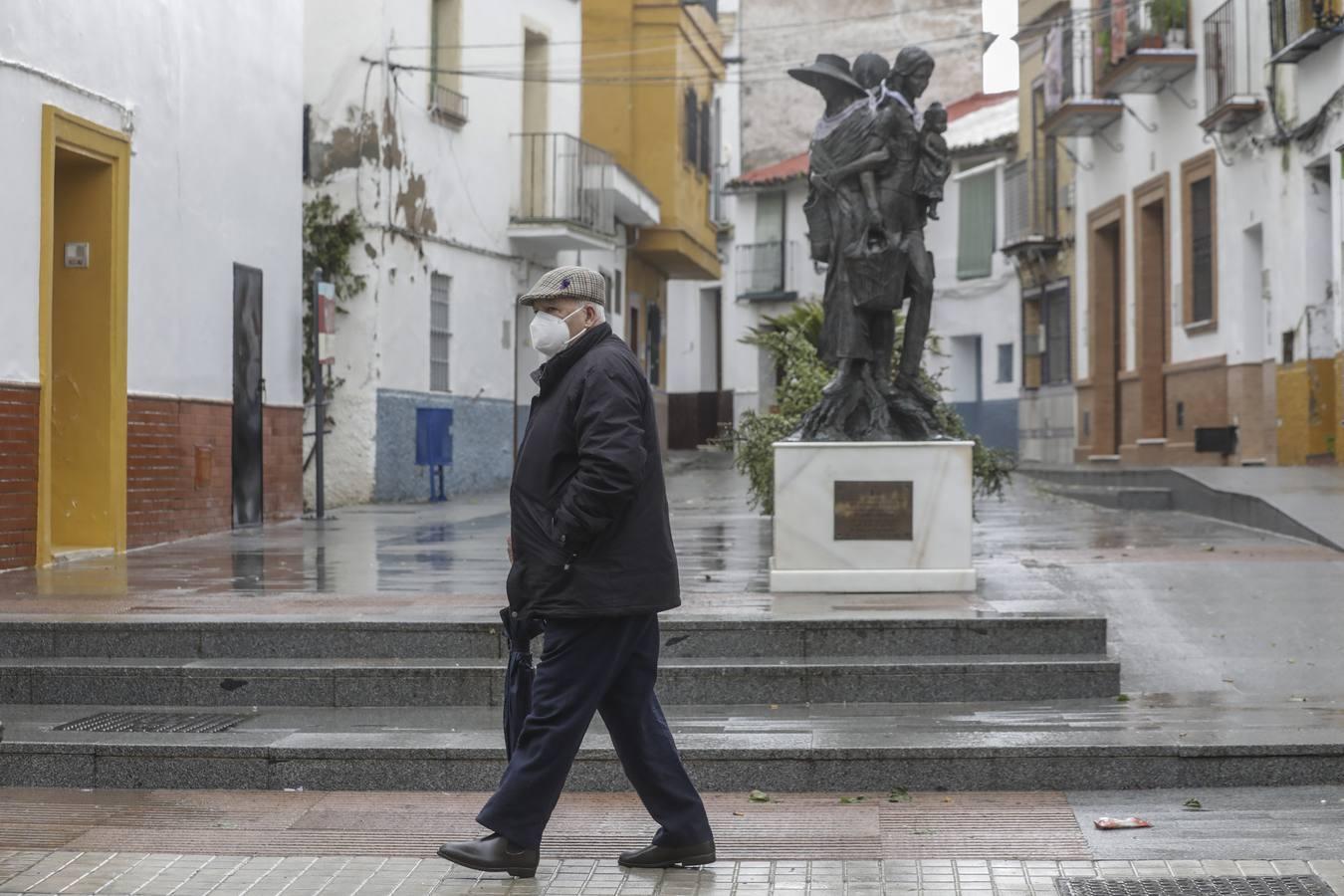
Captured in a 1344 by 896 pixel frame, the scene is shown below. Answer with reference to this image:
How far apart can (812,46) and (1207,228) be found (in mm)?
21991

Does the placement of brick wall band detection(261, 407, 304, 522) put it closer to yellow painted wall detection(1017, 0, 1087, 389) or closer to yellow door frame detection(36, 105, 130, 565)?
yellow door frame detection(36, 105, 130, 565)

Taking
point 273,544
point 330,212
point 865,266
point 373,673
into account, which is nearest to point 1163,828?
point 373,673

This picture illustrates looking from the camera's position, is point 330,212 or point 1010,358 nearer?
point 330,212

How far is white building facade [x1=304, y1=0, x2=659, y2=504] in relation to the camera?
19.6 meters

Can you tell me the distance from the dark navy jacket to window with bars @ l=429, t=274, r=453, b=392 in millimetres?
15876

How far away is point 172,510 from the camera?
45.7ft

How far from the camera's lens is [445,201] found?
21.3m

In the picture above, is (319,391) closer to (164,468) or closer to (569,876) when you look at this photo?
(164,468)

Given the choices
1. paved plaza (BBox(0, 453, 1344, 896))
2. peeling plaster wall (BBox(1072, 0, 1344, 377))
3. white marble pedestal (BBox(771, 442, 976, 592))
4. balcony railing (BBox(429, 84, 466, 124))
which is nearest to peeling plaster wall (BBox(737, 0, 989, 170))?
peeling plaster wall (BBox(1072, 0, 1344, 377))

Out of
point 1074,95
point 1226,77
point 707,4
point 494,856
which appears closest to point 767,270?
point 707,4

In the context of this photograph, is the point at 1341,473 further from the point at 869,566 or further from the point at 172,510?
the point at 172,510

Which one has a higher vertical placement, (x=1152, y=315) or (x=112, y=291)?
(x=1152, y=315)

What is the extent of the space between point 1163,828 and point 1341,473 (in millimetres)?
11197

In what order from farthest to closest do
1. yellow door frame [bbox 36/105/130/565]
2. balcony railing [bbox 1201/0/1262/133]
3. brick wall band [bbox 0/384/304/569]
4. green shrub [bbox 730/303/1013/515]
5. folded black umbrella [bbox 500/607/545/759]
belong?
1. balcony railing [bbox 1201/0/1262/133]
2. green shrub [bbox 730/303/1013/515]
3. yellow door frame [bbox 36/105/130/565]
4. brick wall band [bbox 0/384/304/569]
5. folded black umbrella [bbox 500/607/545/759]
